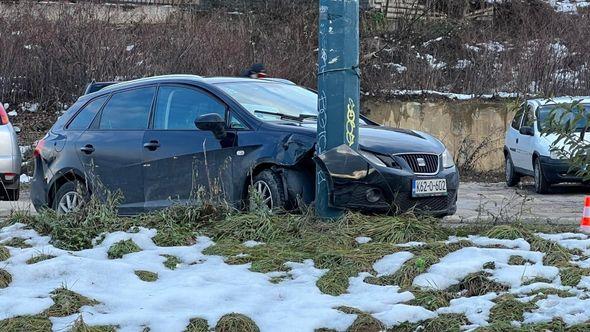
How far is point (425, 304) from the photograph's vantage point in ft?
18.0

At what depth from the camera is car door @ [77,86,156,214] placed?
29.2ft

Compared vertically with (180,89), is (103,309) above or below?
A: below

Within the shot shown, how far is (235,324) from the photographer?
Answer: 5.21 meters

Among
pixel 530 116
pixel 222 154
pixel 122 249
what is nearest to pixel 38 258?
pixel 122 249

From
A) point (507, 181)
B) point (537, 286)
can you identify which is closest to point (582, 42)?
point (507, 181)

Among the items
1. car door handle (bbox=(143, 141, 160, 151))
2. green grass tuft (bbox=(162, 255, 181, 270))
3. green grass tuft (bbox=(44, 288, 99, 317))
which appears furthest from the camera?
car door handle (bbox=(143, 141, 160, 151))

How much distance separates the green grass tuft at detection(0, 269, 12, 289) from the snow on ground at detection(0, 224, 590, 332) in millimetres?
45

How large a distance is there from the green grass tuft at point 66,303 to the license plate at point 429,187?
3142mm

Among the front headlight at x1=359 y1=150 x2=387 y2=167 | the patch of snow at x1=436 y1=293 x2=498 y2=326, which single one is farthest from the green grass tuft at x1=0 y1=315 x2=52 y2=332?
the front headlight at x1=359 y1=150 x2=387 y2=167

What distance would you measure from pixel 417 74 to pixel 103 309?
1712cm

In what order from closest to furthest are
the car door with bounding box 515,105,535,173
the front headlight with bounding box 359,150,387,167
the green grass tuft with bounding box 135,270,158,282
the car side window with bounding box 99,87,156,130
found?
the green grass tuft with bounding box 135,270,158,282 → the front headlight with bounding box 359,150,387,167 → the car side window with bounding box 99,87,156,130 → the car door with bounding box 515,105,535,173

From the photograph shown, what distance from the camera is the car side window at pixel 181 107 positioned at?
29.0 feet

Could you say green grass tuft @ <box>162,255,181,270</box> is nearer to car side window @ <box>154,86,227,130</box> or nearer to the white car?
car side window @ <box>154,86,227,130</box>

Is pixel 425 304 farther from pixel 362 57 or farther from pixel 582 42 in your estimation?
pixel 582 42
